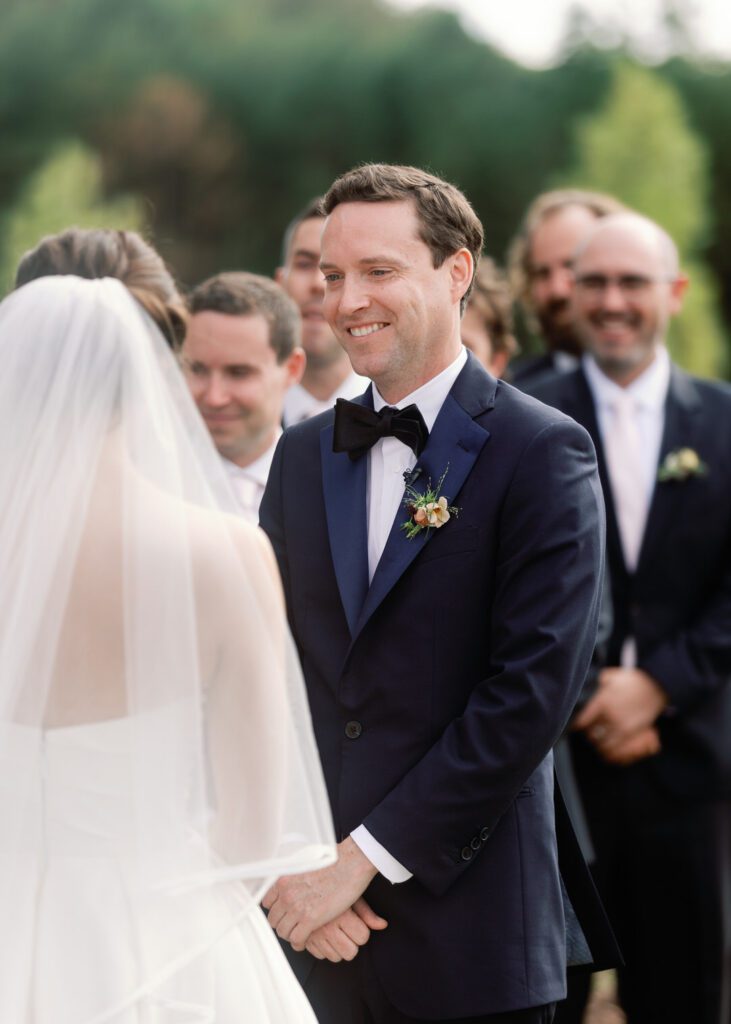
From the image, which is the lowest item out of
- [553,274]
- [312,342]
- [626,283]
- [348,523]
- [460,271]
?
[348,523]

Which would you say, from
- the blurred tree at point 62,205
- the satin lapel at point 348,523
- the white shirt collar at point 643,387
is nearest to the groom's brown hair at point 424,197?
the satin lapel at point 348,523

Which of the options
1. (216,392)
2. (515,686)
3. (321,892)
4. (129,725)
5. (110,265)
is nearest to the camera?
(129,725)

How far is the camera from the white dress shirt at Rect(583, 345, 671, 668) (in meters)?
4.45

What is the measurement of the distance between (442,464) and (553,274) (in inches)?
121

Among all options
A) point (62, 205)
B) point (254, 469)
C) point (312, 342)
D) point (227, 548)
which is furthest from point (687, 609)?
point (62, 205)

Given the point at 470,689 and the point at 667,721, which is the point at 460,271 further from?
the point at 667,721

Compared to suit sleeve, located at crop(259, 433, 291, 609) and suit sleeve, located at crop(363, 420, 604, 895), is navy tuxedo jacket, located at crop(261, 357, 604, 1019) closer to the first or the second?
suit sleeve, located at crop(363, 420, 604, 895)

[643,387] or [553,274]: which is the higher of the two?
[553,274]

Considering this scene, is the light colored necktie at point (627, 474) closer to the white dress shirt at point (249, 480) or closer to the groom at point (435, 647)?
the white dress shirt at point (249, 480)

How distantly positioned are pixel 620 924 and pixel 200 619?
8.14 ft

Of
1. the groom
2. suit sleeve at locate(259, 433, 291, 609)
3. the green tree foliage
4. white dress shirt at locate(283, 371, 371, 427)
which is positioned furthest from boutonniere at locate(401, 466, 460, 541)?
the green tree foliage

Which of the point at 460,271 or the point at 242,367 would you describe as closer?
the point at 460,271

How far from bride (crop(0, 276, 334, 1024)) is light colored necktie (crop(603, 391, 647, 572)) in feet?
6.94

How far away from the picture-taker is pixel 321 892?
8.90 feet
